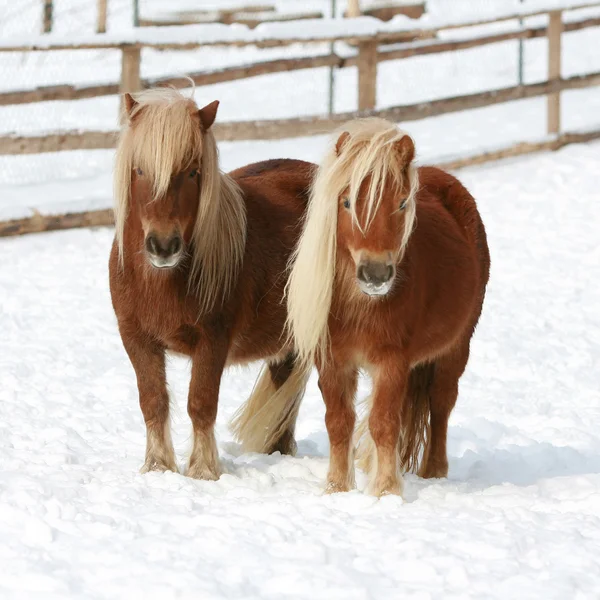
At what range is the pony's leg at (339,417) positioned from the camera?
4156 mm

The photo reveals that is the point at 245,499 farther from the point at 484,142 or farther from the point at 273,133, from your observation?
the point at 484,142

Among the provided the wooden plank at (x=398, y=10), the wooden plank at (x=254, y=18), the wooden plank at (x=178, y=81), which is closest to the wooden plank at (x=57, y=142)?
the wooden plank at (x=178, y=81)

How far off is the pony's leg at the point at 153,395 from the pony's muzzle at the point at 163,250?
0.48 m

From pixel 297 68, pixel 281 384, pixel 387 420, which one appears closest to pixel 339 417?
pixel 387 420

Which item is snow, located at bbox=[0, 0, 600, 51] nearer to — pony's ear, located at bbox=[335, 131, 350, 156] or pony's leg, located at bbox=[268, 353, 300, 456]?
pony's leg, located at bbox=[268, 353, 300, 456]

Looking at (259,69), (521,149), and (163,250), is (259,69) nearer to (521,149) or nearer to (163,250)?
(521,149)

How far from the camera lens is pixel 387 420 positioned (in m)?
4.07

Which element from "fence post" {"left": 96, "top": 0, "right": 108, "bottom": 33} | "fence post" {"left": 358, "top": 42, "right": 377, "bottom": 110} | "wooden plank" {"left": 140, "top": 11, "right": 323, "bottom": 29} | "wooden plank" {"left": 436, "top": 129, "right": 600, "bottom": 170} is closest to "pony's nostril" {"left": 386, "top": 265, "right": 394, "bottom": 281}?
"fence post" {"left": 358, "top": 42, "right": 377, "bottom": 110}

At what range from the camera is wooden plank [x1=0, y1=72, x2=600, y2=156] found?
29.2 ft

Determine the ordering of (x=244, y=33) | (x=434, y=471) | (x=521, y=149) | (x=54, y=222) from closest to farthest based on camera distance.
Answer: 1. (x=434, y=471)
2. (x=54, y=222)
3. (x=244, y=33)
4. (x=521, y=149)

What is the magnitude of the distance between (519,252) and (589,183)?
1.92 m

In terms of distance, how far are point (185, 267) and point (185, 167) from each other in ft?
1.34

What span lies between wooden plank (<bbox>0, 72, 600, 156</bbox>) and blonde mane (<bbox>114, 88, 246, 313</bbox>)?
182 inches

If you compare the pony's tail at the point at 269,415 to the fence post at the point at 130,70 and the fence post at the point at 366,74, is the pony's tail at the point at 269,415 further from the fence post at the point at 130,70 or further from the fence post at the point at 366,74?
the fence post at the point at 366,74
